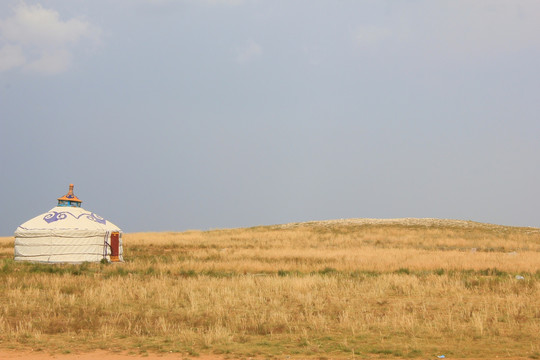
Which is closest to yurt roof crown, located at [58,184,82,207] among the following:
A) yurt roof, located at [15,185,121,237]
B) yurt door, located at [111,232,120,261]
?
yurt roof, located at [15,185,121,237]

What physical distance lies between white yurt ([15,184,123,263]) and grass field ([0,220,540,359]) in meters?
1.34

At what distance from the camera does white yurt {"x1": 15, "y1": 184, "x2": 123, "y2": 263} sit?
28953mm

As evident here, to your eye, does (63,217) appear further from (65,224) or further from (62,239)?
(62,239)

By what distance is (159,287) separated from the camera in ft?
63.2

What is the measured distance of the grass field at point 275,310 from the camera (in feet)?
38.4

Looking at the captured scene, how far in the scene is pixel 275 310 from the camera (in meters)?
15.6

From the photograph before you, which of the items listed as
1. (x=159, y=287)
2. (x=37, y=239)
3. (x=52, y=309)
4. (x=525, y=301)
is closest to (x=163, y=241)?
(x=37, y=239)

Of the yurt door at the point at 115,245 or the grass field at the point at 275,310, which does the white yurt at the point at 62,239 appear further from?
the grass field at the point at 275,310

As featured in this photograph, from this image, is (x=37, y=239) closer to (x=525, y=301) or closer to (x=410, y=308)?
(x=410, y=308)

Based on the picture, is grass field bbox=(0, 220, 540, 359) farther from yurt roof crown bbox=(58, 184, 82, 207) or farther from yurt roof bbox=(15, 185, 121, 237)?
yurt roof crown bbox=(58, 184, 82, 207)

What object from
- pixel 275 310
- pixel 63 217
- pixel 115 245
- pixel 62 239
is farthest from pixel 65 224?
pixel 275 310

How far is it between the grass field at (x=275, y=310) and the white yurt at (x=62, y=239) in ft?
4.40

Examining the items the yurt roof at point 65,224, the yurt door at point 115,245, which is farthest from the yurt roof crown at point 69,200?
the yurt door at point 115,245

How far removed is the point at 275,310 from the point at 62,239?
17828 mm
